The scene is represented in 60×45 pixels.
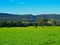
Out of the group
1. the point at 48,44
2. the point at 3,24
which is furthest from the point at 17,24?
the point at 48,44

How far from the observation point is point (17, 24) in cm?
9475

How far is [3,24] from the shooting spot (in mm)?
88812

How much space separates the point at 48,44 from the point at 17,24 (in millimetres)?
81285

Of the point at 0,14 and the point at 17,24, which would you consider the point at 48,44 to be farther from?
the point at 0,14

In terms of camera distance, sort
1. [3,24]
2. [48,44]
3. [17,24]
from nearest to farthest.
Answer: [48,44] < [3,24] < [17,24]

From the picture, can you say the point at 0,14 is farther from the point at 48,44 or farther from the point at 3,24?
the point at 48,44

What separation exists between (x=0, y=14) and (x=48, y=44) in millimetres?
175800

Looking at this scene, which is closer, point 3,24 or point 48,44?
point 48,44

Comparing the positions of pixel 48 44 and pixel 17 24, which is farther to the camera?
pixel 17 24

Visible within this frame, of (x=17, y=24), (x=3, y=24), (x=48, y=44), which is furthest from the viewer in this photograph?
(x=17, y=24)

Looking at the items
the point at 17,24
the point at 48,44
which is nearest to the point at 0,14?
the point at 17,24

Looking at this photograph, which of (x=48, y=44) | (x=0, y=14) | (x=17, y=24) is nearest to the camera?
(x=48, y=44)

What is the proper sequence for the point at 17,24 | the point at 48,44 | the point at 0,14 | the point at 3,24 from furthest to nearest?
the point at 0,14 → the point at 17,24 → the point at 3,24 → the point at 48,44

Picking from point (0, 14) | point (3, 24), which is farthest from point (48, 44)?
point (0, 14)
